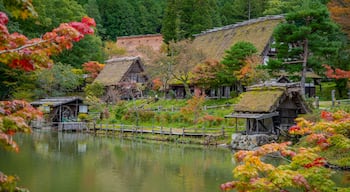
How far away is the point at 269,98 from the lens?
20.9m

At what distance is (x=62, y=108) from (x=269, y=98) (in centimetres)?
1740

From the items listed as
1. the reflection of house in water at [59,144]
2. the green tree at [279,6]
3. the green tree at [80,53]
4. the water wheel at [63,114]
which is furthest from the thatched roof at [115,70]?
the green tree at [279,6]

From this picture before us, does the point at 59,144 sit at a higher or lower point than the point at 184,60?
lower

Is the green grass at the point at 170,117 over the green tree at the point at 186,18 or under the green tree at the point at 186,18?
under

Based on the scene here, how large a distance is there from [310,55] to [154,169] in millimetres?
13198

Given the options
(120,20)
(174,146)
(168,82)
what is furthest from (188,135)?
(120,20)

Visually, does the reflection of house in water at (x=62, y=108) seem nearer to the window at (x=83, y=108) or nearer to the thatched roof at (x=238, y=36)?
the window at (x=83, y=108)

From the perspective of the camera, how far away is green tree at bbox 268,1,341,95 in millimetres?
21484

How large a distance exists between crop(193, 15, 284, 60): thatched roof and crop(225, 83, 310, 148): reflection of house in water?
866cm

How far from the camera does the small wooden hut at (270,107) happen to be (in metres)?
20.6

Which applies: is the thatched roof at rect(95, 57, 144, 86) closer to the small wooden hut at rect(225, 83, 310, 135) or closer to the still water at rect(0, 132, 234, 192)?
the still water at rect(0, 132, 234, 192)

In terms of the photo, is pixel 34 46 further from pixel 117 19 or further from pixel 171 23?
pixel 117 19

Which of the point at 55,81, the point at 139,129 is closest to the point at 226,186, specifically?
the point at 139,129

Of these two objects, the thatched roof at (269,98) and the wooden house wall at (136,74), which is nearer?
the thatched roof at (269,98)
